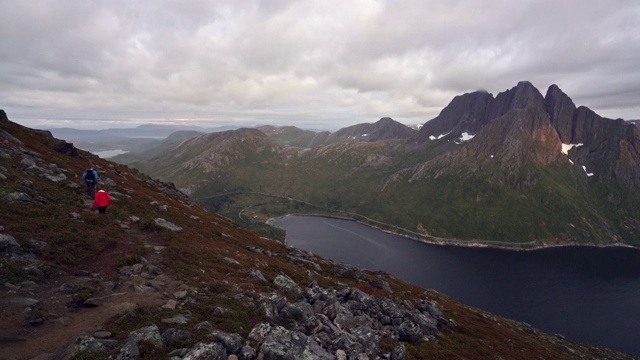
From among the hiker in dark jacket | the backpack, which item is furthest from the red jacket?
the backpack

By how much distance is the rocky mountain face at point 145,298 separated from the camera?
64.7ft

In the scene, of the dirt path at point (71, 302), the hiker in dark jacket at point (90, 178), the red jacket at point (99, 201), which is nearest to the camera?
the dirt path at point (71, 302)

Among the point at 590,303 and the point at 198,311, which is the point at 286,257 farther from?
the point at 590,303

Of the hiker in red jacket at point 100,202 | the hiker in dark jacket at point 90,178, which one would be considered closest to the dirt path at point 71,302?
the hiker in red jacket at point 100,202

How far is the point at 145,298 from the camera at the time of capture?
25.1m

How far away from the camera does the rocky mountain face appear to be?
19734 mm

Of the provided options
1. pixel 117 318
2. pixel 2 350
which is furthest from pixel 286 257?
pixel 2 350

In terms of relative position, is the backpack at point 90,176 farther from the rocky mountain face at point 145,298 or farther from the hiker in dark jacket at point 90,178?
the rocky mountain face at point 145,298

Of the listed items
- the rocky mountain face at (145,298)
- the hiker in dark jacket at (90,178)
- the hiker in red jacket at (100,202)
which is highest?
the hiker in dark jacket at (90,178)

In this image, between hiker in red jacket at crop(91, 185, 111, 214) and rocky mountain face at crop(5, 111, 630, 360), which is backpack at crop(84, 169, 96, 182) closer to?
rocky mountain face at crop(5, 111, 630, 360)

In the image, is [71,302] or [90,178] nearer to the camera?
[71,302]

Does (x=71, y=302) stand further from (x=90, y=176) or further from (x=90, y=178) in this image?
(x=90, y=176)

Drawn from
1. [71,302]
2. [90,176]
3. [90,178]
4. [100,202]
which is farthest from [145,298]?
[90,176]

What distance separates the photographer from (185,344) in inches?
793
